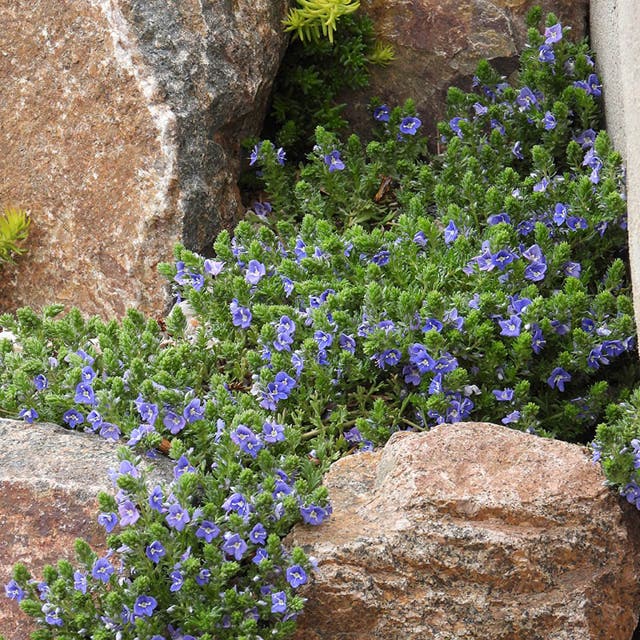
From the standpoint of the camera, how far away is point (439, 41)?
16.7 feet

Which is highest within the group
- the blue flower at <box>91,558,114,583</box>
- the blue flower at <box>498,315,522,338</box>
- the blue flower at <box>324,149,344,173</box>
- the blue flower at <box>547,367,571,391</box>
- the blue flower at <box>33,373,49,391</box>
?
the blue flower at <box>324,149,344,173</box>

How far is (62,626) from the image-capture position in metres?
2.85

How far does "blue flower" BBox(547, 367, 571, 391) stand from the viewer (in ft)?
11.9

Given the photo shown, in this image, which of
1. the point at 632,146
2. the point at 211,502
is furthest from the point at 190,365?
the point at 632,146

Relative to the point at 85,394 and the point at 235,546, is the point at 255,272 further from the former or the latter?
the point at 235,546

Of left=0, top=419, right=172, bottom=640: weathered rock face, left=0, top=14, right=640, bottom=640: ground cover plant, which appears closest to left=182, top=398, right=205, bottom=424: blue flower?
left=0, top=14, right=640, bottom=640: ground cover plant

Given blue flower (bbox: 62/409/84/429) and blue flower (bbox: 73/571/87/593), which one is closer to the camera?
blue flower (bbox: 73/571/87/593)

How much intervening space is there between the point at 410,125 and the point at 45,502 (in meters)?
2.61

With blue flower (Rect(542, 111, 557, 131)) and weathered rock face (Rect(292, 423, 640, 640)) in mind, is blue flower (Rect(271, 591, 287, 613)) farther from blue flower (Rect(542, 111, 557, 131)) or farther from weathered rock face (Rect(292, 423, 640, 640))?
blue flower (Rect(542, 111, 557, 131))

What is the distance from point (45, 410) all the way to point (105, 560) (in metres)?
0.89

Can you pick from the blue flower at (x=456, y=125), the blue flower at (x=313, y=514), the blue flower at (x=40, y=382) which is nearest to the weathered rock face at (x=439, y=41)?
the blue flower at (x=456, y=125)

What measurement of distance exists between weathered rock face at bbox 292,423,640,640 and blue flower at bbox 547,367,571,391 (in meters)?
0.45

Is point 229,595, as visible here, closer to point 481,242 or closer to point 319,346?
point 319,346

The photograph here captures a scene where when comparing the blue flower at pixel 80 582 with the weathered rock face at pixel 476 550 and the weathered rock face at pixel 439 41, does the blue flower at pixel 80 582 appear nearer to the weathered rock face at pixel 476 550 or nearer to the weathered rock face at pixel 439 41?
the weathered rock face at pixel 476 550
